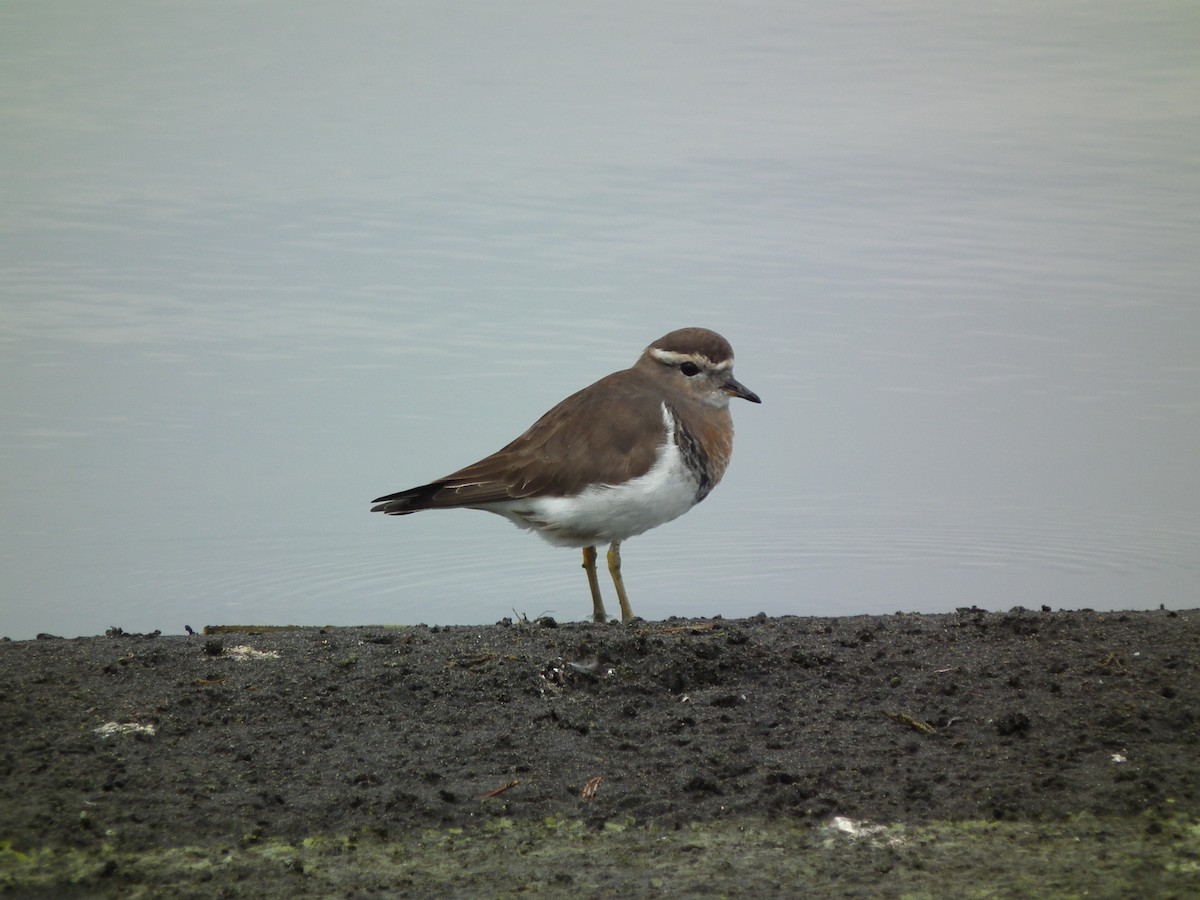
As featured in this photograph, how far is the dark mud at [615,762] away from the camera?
13.2ft

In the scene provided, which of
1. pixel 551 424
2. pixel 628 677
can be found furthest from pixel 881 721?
pixel 551 424

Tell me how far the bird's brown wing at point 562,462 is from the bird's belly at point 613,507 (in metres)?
0.05

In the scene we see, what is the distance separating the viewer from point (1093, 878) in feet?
12.7

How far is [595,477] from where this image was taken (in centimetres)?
746

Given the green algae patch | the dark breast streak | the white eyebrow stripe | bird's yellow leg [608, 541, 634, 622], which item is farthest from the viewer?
the white eyebrow stripe

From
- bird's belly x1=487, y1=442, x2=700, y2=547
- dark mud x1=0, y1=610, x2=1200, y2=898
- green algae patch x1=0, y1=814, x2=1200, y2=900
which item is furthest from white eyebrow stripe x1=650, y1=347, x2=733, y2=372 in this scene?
green algae patch x1=0, y1=814, x2=1200, y2=900

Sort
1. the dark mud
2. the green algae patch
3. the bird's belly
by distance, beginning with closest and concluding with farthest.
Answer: the green algae patch < the dark mud < the bird's belly

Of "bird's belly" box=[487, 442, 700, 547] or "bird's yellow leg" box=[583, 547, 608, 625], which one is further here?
"bird's yellow leg" box=[583, 547, 608, 625]

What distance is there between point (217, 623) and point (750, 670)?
3483mm

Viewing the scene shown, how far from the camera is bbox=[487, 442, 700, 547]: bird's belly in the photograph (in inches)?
293

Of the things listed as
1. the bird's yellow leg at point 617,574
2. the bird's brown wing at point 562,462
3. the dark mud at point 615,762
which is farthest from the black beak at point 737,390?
the dark mud at point 615,762

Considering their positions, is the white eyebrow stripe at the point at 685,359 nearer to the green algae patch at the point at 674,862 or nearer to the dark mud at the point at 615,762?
the dark mud at the point at 615,762

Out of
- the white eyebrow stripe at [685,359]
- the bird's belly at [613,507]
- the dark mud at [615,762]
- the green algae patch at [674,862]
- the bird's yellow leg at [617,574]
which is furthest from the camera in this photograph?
the white eyebrow stripe at [685,359]

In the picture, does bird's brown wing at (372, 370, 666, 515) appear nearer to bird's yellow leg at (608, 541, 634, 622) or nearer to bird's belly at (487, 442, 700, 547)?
bird's belly at (487, 442, 700, 547)
